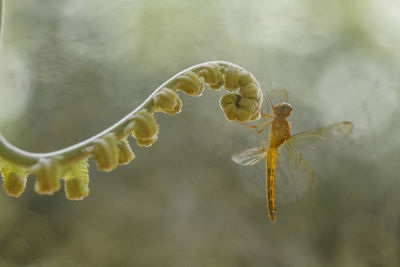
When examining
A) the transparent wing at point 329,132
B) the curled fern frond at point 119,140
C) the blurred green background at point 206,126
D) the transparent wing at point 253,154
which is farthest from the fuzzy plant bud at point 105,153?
the blurred green background at point 206,126

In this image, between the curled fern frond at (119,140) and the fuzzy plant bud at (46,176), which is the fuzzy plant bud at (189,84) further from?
the fuzzy plant bud at (46,176)

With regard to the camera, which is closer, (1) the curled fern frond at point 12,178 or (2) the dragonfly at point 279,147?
(1) the curled fern frond at point 12,178

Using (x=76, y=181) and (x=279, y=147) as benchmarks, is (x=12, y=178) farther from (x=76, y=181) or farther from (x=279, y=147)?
(x=279, y=147)

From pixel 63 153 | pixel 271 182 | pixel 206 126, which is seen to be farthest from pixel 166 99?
pixel 206 126

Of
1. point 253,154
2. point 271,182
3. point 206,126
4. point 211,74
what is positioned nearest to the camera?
point 211,74

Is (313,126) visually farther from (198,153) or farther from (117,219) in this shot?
(117,219)

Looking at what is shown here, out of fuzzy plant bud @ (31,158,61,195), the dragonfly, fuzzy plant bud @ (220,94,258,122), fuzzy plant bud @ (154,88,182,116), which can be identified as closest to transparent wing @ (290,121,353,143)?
the dragonfly
